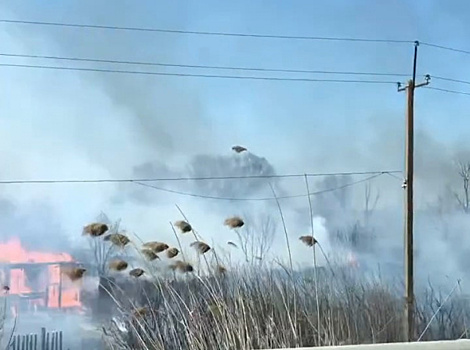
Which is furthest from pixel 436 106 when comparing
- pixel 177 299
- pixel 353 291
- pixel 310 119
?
pixel 177 299

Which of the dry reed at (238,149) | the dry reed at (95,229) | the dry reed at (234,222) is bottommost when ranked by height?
the dry reed at (95,229)

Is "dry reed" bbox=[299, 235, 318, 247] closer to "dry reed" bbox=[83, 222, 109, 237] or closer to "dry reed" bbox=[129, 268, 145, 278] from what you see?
"dry reed" bbox=[129, 268, 145, 278]

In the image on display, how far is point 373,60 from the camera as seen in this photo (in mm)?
3650

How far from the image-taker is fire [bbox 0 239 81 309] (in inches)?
111

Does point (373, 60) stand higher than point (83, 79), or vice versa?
point (373, 60)

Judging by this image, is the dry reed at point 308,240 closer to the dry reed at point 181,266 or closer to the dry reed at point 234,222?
the dry reed at point 234,222

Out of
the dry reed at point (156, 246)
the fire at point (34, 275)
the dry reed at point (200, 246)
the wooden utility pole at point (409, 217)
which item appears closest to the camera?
the fire at point (34, 275)

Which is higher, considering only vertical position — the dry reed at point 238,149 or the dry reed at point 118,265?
the dry reed at point 238,149

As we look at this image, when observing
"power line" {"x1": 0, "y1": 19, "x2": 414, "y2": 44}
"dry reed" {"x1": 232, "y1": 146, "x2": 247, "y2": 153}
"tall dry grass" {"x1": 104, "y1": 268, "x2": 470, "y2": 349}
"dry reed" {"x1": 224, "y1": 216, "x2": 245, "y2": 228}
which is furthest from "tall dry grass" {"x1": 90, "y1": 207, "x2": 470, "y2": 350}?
"power line" {"x1": 0, "y1": 19, "x2": 414, "y2": 44}

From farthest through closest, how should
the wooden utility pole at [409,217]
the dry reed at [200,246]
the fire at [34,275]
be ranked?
the wooden utility pole at [409,217], the dry reed at [200,246], the fire at [34,275]

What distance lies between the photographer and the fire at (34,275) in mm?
2812

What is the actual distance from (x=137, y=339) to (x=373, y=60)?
6.07 ft

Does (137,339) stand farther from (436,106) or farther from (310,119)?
(436,106)

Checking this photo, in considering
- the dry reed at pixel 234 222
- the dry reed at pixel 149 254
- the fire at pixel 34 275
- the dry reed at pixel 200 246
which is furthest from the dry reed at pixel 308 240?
the fire at pixel 34 275
